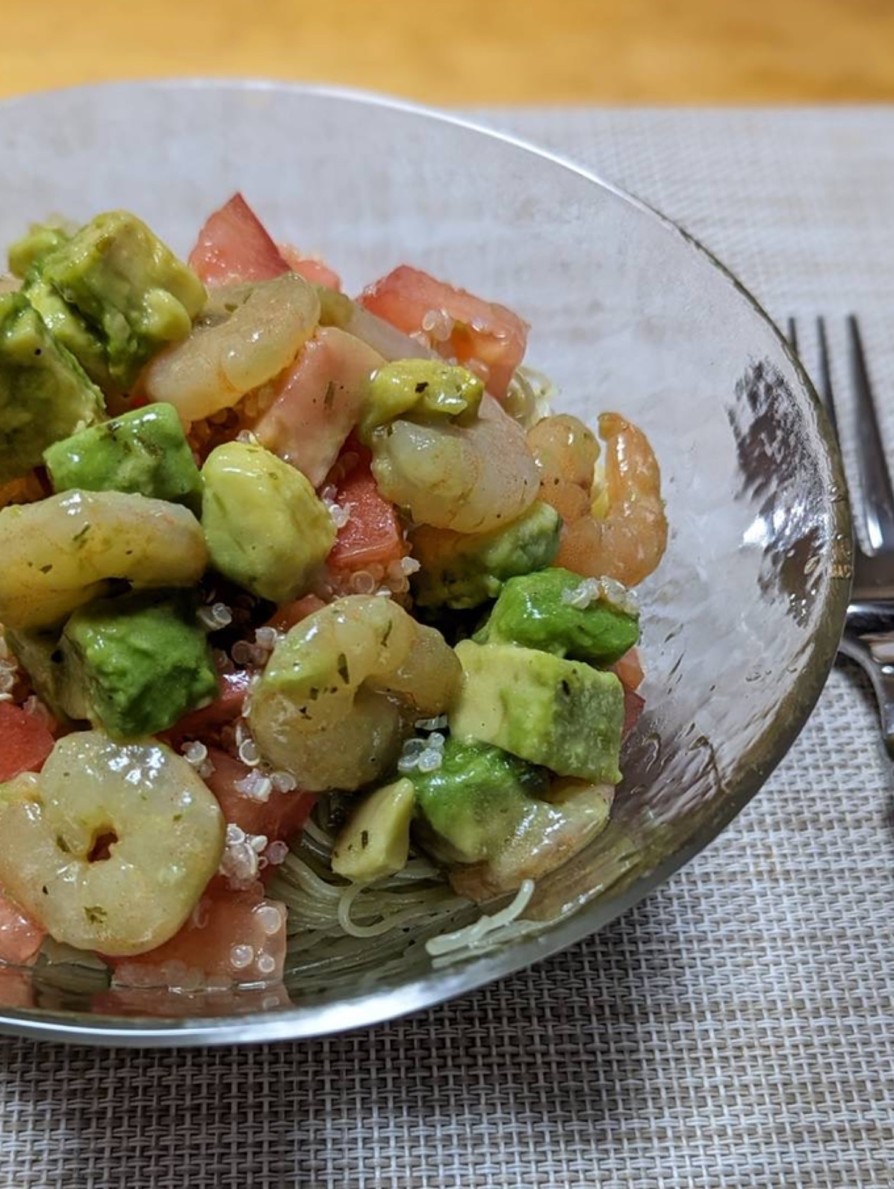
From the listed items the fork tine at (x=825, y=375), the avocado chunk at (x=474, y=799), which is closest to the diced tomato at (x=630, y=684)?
the avocado chunk at (x=474, y=799)

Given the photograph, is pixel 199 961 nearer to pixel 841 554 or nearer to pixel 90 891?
pixel 90 891

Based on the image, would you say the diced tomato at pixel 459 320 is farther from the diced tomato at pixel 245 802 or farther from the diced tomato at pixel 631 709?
the diced tomato at pixel 245 802

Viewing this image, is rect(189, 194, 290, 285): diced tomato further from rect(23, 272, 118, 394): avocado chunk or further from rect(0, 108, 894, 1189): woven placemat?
rect(0, 108, 894, 1189): woven placemat

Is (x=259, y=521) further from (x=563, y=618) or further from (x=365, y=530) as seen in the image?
(x=563, y=618)

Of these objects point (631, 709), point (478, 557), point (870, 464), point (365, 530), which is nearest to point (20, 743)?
point (365, 530)

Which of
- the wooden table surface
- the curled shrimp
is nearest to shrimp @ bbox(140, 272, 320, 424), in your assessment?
the curled shrimp

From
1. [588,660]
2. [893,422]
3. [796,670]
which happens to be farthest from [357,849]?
[893,422]
